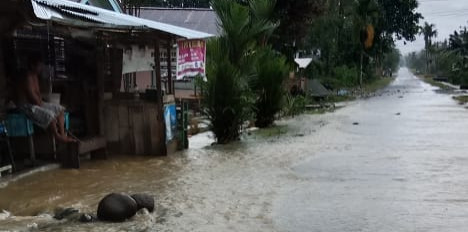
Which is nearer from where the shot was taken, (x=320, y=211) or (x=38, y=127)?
(x=320, y=211)

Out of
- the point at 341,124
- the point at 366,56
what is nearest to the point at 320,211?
the point at 341,124

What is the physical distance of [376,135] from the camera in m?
16.0

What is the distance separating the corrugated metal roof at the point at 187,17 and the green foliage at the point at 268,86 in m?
5.71

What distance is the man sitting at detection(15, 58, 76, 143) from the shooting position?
9.53 m

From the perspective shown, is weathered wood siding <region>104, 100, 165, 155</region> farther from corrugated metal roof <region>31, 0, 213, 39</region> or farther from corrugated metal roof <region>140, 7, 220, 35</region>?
corrugated metal roof <region>140, 7, 220, 35</region>

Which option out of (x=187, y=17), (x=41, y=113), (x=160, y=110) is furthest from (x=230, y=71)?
(x=187, y=17)

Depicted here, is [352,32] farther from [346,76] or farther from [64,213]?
[64,213]

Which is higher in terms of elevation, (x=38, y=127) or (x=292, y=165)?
(x=38, y=127)

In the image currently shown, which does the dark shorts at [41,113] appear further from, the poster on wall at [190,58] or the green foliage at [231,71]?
the poster on wall at [190,58]

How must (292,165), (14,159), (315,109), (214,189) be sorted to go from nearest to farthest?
(214,189)
(14,159)
(292,165)
(315,109)

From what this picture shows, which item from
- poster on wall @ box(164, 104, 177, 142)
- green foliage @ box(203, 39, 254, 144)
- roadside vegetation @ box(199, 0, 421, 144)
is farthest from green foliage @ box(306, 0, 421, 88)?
poster on wall @ box(164, 104, 177, 142)

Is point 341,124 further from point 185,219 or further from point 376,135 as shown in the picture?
point 185,219

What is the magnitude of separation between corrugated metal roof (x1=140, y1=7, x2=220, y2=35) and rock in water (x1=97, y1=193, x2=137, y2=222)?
16.4m

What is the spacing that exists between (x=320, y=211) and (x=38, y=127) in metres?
5.17
